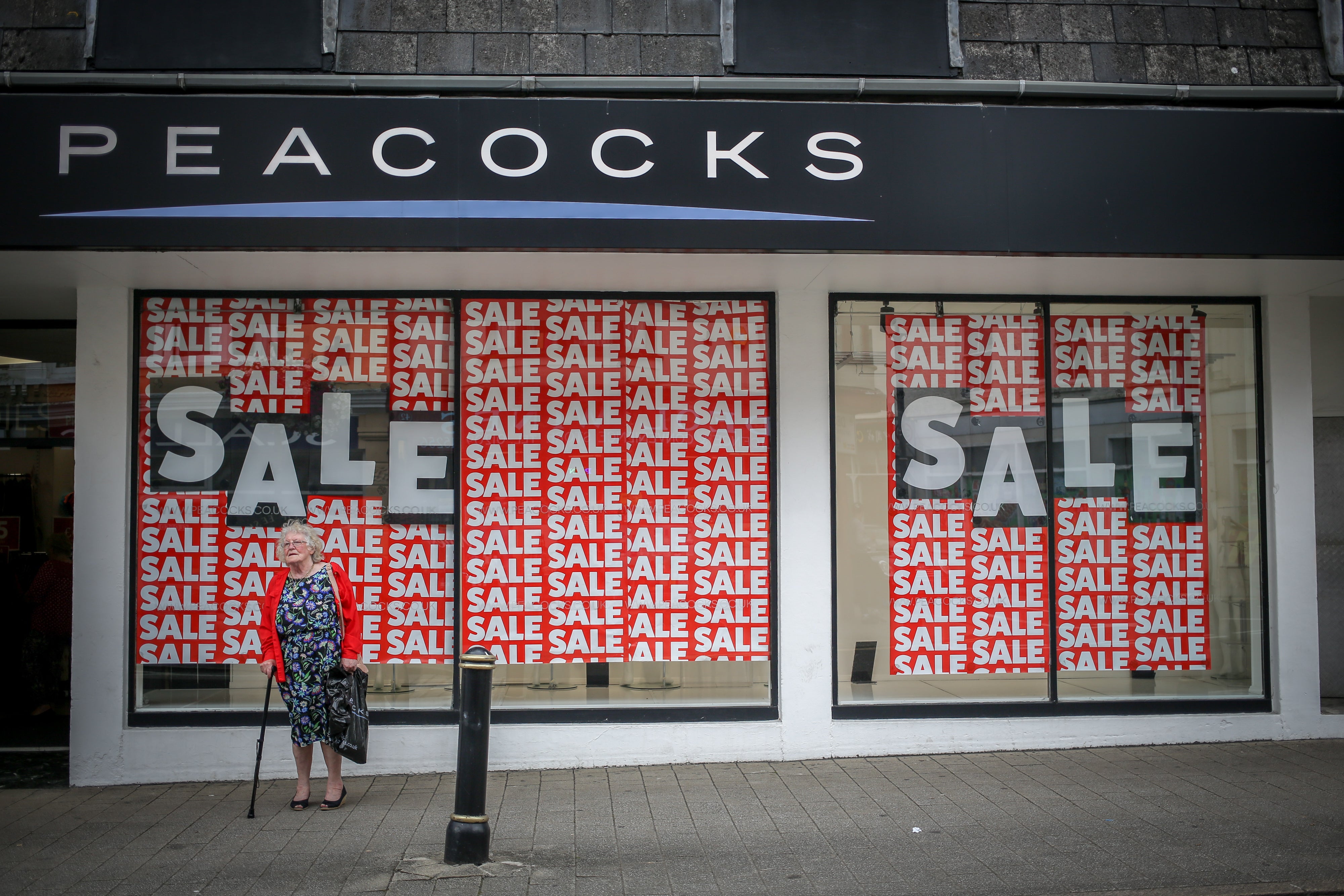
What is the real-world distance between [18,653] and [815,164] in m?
7.83

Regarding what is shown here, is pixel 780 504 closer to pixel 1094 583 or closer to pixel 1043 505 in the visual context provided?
pixel 1043 505

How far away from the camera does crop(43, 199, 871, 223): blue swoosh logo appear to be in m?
6.07

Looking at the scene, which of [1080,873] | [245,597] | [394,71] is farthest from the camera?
[245,597]

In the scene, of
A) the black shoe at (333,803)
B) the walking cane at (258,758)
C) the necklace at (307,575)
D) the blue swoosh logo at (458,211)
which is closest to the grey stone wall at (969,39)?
the blue swoosh logo at (458,211)

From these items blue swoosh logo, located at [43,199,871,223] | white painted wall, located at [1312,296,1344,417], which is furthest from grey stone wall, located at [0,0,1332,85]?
white painted wall, located at [1312,296,1344,417]

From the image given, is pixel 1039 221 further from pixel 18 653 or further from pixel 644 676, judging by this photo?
pixel 18 653

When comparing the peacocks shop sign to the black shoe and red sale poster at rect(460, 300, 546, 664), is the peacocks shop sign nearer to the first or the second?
red sale poster at rect(460, 300, 546, 664)

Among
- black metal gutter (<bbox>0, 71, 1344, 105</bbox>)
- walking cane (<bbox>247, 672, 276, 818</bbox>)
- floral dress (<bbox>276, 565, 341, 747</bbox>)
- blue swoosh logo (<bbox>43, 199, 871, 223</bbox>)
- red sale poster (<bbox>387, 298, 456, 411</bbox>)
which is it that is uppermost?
black metal gutter (<bbox>0, 71, 1344, 105</bbox>)

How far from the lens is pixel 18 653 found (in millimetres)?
8586

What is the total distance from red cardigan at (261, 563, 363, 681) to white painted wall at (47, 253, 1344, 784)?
118 cm

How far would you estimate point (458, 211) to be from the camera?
6.14 metres

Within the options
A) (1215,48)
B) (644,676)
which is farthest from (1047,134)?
(644,676)

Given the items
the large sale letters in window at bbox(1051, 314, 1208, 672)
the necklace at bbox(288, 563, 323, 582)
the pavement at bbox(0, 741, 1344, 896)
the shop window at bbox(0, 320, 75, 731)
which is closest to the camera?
the pavement at bbox(0, 741, 1344, 896)

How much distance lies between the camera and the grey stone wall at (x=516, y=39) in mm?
6668
